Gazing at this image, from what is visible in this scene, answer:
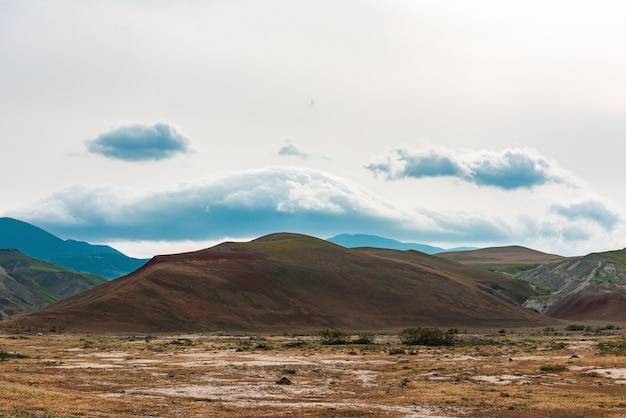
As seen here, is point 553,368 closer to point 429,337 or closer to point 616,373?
point 616,373

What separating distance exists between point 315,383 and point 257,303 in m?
122

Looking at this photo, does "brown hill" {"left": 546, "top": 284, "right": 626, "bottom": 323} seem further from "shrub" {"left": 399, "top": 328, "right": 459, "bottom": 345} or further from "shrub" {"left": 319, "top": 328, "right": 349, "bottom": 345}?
"shrub" {"left": 319, "top": 328, "right": 349, "bottom": 345}

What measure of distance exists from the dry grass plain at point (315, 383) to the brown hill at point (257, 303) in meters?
56.0

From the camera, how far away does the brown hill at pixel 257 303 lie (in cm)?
13662

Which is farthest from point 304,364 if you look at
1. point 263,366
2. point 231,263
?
point 231,263

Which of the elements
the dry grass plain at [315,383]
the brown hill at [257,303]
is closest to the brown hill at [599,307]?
the brown hill at [257,303]

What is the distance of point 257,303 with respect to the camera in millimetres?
167500

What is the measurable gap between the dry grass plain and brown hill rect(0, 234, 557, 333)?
56.0m

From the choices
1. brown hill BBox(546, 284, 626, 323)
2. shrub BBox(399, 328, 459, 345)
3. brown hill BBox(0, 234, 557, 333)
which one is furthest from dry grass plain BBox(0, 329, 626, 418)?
brown hill BBox(546, 284, 626, 323)

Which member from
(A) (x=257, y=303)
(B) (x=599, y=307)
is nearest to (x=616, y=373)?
(A) (x=257, y=303)

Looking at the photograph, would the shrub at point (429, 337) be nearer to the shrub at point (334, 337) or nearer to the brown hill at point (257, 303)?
the shrub at point (334, 337)

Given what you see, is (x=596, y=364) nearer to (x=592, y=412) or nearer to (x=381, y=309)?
(x=592, y=412)

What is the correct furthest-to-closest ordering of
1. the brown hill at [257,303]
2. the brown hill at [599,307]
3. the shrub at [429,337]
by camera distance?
the brown hill at [599,307]
the brown hill at [257,303]
the shrub at [429,337]

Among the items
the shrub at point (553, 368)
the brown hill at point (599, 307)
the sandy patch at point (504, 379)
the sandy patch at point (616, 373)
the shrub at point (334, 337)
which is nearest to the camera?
the sandy patch at point (616, 373)
